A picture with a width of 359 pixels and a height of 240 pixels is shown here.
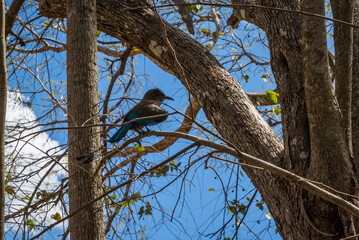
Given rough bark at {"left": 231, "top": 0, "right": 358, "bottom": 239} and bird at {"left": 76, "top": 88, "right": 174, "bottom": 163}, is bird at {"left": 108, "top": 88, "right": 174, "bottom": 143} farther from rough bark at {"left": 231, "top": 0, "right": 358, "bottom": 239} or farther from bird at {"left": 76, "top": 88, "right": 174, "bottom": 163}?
rough bark at {"left": 231, "top": 0, "right": 358, "bottom": 239}

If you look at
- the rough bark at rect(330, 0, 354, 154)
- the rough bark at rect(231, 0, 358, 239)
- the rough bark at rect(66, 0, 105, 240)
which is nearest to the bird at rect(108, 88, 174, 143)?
the rough bark at rect(66, 0, 105, 240)

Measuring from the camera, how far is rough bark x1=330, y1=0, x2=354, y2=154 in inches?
104

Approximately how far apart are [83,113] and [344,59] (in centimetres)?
180

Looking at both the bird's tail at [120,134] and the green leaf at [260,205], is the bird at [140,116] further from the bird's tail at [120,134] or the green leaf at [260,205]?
the green leaf at [260,205]

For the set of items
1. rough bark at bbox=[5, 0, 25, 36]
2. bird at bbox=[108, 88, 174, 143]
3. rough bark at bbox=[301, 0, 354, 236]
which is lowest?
rough bark at bbox=[301, 0, 354, 236]

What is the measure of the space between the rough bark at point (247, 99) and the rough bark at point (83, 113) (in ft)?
1.16

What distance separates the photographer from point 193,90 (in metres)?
3.08

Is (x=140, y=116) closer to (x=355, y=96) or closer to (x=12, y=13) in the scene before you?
(x=355, y=96)

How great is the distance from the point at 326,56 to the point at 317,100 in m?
0.28

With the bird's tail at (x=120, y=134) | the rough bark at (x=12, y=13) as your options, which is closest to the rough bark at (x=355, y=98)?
the bird's tail at (x=120, y=134)

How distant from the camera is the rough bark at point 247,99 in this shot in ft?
8.41

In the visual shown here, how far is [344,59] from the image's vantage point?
2.73 metres

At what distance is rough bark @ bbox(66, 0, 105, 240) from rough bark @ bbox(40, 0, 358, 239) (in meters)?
0.35

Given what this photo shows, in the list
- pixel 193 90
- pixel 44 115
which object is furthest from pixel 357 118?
pixel 44 115
